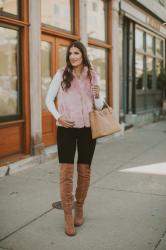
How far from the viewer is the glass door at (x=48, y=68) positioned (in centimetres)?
855

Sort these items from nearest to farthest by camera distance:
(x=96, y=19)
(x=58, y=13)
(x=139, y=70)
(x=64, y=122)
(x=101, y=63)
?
(x=64, y=122) → (x=58, y=13) → (x=96, y=19) → (x=101, y=63) → (x=139, y=70)

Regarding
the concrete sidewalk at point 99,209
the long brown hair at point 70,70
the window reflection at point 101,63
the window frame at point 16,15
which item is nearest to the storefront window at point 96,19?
the window reflection at point 101,63

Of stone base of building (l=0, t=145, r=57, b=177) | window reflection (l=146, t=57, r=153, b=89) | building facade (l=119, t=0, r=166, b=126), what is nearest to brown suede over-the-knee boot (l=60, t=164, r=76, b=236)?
stone base of building (l=0, t=145, r=57, b=177)

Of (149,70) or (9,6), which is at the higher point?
(9,6)

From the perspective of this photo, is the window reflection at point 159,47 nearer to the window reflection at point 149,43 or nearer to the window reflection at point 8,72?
the window reflection at point 149,43

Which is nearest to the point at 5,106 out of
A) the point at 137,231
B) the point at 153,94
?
the point at 137,231

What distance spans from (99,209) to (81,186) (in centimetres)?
77

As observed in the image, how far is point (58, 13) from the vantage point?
356 inches

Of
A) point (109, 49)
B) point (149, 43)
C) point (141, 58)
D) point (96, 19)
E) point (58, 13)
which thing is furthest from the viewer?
point (149, 43)

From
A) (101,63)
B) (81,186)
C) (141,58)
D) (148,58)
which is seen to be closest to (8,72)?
(81,186)

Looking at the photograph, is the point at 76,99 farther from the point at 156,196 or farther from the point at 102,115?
the point at 156,196

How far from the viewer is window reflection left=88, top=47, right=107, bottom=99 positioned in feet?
35.8

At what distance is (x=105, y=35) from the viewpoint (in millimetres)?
11570

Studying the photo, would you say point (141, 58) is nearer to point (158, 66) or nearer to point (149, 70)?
point (149, 70)
